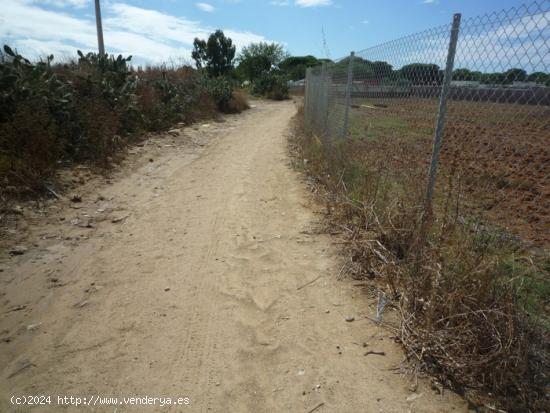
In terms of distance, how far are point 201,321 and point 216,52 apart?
38.6 m

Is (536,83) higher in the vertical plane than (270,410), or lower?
higher

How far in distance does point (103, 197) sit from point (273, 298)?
11.7 ft

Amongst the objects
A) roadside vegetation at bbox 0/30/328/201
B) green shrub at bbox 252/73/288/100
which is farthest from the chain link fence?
green shrub at bbox 252/73/288/100

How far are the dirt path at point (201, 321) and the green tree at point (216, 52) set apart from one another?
115 feet

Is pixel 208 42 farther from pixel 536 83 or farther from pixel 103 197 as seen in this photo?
pixel 536 83

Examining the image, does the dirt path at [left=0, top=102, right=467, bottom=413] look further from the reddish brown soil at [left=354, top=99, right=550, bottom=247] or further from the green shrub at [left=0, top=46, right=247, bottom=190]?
the green shrub at [left=0, top=46, right=247, bottom=190]

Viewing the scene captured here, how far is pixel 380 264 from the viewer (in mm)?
3359

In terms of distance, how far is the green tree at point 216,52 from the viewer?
36.8 metres

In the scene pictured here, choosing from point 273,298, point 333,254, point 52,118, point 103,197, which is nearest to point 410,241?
point 333,254

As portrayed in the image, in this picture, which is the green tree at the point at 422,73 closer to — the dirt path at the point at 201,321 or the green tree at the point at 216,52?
the dirt path at the point at 201,321

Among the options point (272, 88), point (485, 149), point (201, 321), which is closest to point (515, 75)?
point (485, 149)

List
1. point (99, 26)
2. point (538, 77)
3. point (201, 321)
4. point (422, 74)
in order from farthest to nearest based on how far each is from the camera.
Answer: point (99, 26)
point (422, 74)
point (201, 321)
point (538, 77)

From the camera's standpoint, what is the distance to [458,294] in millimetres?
2400

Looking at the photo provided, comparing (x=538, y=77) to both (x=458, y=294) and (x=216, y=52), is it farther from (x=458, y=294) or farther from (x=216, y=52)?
(x=216, y=52)
